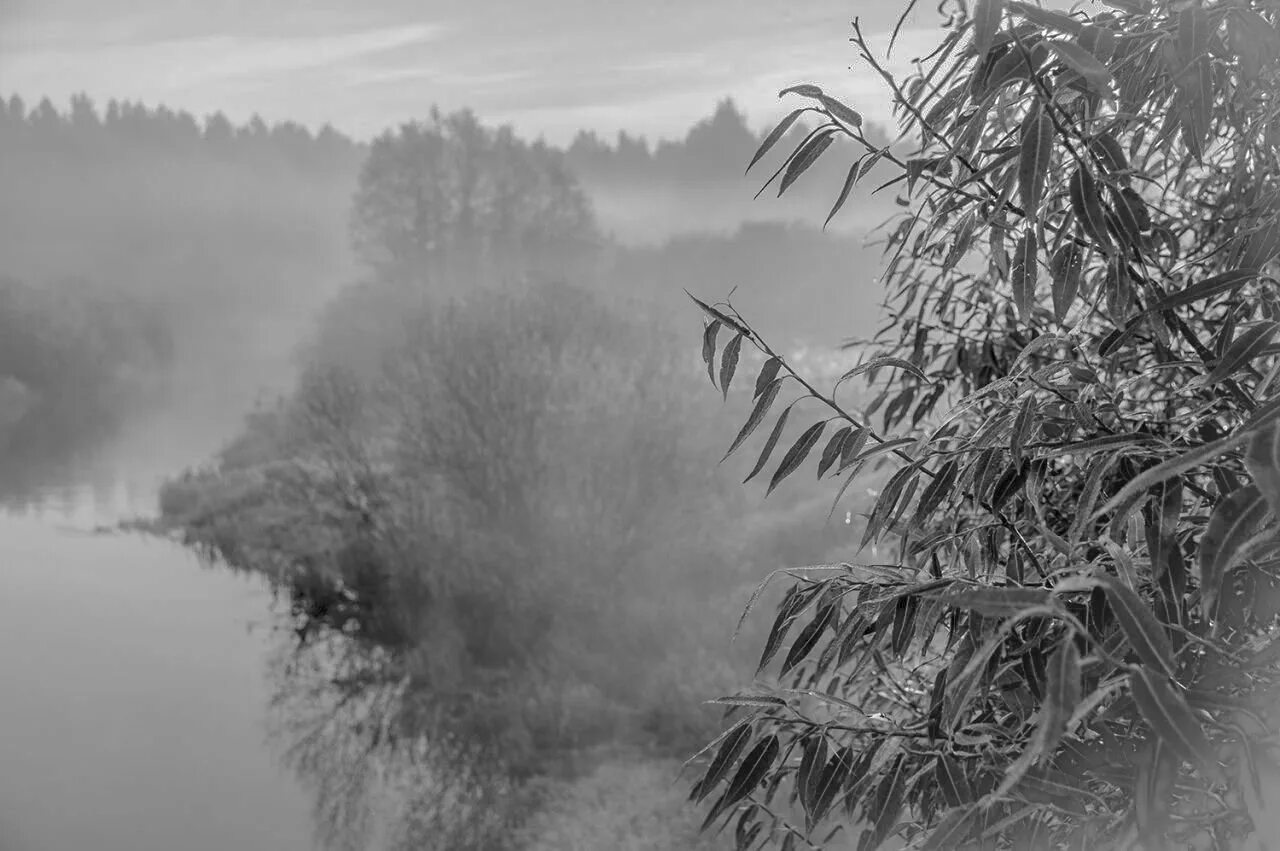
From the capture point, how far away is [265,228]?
16281 mm

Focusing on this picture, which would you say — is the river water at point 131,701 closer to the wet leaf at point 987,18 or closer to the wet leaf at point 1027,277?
the wet leaf at point 1027,277

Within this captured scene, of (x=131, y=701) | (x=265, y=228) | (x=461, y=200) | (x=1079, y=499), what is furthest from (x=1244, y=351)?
(x=265, y=228)

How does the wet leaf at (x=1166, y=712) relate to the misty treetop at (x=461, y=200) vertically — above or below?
below

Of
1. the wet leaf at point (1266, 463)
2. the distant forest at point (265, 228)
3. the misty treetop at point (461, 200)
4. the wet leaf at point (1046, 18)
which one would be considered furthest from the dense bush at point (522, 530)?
the misty treetop at point (461, 200)

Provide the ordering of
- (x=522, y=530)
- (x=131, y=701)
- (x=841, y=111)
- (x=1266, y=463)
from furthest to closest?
(x=522, y=530) → (x=131, y=701) → (x=841, y=111) → (x=1266, y=463)

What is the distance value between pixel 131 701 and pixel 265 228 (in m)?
12.2

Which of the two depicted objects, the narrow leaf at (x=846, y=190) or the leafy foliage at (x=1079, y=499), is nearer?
the leafy foliage at (x=1079, y=499)

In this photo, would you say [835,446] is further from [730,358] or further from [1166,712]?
[1166,712]

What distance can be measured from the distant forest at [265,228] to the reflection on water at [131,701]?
373 centimetres

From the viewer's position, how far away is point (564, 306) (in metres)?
6.76

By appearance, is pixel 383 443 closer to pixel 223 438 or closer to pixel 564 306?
pixel 564 306

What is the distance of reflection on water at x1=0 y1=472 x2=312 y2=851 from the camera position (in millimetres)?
4555

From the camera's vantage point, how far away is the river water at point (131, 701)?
455 cm

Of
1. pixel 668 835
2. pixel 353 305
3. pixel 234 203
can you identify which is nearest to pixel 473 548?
pixel 668 835
